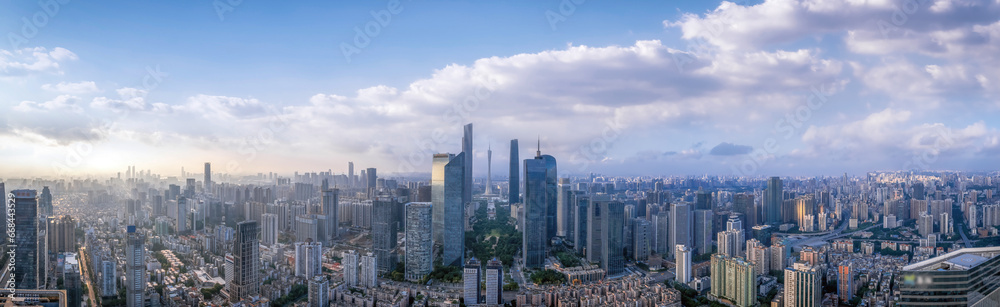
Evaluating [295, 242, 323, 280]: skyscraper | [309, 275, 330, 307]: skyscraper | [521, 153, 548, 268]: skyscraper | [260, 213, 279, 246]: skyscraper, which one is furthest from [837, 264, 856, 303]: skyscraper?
[260, 213, 279, 246]: skyscraper

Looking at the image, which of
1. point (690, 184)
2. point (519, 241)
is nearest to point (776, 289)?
point (519, 241)

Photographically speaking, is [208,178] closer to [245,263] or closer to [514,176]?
[245,263]

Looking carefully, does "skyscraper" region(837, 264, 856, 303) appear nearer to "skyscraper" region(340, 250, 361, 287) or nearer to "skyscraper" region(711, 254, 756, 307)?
"skyscraper" region(711, 254, 756, 307)

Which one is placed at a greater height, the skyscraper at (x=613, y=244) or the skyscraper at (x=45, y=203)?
the skyscraper at (x=45, y=203)

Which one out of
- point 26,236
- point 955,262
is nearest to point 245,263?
point 26,236

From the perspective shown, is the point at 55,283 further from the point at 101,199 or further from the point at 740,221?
the point at 740,221

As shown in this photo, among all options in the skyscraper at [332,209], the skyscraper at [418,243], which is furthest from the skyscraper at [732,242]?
the skyscraper at [332,209]

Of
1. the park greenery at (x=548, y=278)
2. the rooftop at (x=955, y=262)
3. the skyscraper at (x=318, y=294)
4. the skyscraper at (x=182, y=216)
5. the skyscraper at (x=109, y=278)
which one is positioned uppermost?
the rooftop at (x=955, y=262)

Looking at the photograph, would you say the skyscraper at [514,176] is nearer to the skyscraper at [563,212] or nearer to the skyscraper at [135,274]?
the skyscraper at [563,212]
